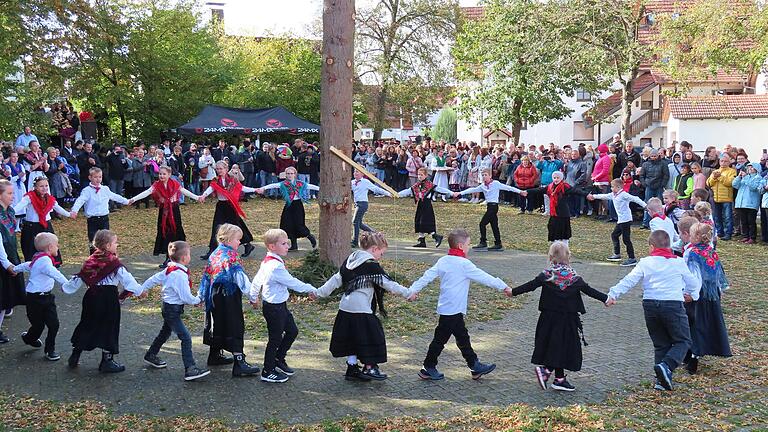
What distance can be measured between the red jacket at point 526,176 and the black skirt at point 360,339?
573 inches

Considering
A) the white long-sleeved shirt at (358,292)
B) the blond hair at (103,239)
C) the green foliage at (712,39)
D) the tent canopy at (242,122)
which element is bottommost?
the white long-sleeved shirt at (358,292)

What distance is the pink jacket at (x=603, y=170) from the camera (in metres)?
19.7

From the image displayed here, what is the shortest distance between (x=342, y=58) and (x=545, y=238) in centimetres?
793

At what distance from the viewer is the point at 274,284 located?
684 cm

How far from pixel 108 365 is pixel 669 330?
212 inches

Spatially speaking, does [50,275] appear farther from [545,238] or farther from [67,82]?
[67,82]

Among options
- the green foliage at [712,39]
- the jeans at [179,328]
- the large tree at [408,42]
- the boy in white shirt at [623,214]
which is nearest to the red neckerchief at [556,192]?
the boy in white shirt at [623,214]

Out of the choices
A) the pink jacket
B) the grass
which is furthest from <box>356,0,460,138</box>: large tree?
the grass

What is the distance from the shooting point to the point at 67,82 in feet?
84.3

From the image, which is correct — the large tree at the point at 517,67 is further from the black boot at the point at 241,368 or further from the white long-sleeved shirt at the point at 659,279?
the black boot at the point at 241,368

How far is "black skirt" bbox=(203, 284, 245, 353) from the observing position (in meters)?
6.98

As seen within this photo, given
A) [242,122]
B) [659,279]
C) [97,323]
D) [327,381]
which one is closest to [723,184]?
[659,279]

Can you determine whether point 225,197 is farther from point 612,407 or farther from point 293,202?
point 612,407

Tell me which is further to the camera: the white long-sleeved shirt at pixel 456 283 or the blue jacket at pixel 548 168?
the blue jacket at pixel 548 168
